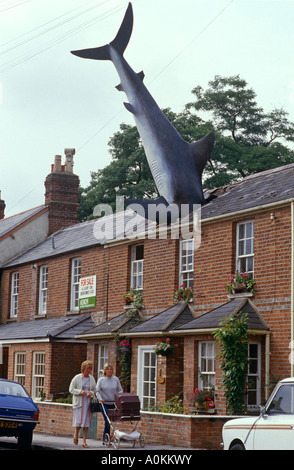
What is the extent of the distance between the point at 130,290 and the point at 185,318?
12.1 ft

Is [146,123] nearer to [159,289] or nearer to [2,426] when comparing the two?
[159,289]

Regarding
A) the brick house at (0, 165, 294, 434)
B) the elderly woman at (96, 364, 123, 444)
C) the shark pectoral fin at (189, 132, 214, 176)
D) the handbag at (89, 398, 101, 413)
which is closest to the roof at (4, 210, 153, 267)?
the brick house at (0, 165, 294, 434)

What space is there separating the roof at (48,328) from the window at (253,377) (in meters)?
8.23

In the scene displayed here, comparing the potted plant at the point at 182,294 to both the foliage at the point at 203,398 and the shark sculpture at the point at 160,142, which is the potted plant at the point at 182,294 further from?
the shark sculpture at the point at 160,142

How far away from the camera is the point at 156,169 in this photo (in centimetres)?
2511

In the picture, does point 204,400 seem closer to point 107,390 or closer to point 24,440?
point 107,390

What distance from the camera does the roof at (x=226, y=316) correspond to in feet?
60.9

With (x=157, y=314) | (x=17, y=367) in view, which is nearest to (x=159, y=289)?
(x=157, y=314)

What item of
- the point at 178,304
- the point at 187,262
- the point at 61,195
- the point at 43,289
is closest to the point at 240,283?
the point at 178,304

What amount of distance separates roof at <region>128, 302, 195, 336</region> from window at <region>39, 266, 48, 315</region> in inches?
347

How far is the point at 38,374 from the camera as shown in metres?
27.1

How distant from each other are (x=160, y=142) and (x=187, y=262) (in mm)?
4835

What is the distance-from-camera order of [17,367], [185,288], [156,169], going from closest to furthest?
[185,288]
[156,169]
[17,367]

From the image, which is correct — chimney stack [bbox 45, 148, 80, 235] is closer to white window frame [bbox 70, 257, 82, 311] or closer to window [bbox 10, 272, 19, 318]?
window [bbox 10, 272, 19, 318]
